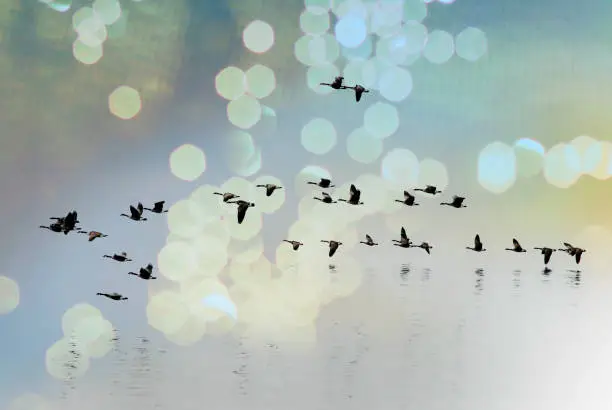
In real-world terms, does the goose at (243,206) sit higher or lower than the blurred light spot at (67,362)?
higher

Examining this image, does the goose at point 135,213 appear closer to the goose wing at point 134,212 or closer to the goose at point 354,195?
the goose wing at point 134,212

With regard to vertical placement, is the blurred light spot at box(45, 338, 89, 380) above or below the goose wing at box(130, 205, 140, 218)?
below

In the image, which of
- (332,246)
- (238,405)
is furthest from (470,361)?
(238,405)

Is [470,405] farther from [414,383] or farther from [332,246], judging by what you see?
[332,246]

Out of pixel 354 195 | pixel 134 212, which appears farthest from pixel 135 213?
pixel 354 195

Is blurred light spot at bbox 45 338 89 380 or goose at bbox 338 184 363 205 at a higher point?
goose at bbox 338 184 363 205

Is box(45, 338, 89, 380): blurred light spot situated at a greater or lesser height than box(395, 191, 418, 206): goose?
lesser

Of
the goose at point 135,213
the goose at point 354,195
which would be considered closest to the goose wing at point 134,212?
the goose at point 135,213

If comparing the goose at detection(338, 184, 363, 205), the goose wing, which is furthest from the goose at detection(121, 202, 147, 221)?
the goose at detection(338, 184, 363, 205)

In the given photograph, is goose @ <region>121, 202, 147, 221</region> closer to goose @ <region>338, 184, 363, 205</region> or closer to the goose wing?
the goose wing

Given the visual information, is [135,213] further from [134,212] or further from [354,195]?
[354,195]

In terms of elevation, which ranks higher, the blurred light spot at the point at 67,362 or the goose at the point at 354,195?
the goose at the point at 354,195

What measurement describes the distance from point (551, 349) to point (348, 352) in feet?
56.1

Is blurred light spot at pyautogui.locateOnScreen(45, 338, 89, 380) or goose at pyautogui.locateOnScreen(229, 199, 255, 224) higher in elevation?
goose at pyautogui.locateOnScreen(229, 199, 255, 224)
